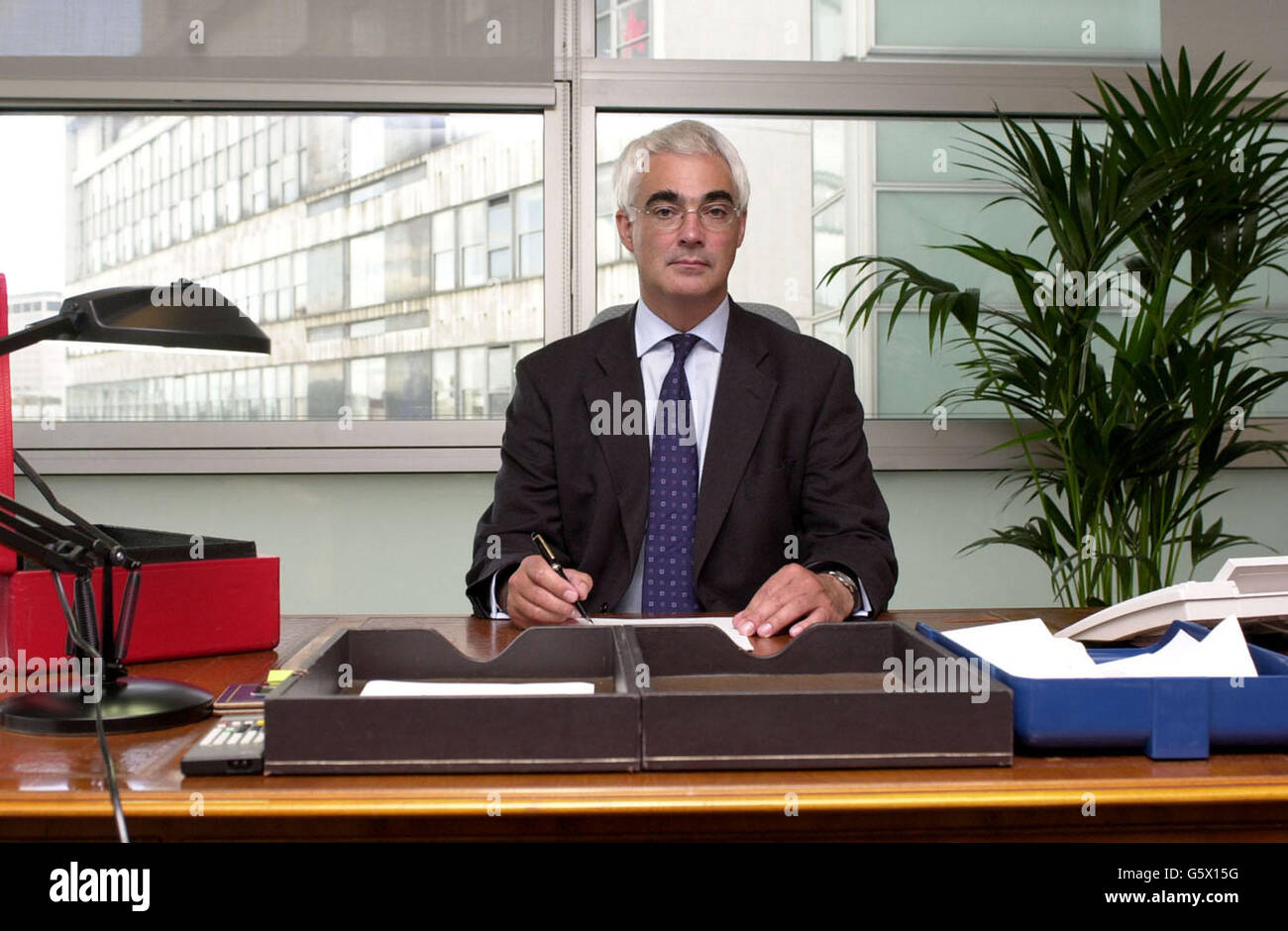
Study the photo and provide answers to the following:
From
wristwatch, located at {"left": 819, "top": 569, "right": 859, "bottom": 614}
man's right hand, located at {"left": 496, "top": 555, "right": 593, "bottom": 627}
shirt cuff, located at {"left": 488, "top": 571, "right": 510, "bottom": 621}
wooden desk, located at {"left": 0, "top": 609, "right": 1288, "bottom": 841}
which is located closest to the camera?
wooden desk, located at {"left": 0, "top": 609, "right": 1288, "bottom": 841}

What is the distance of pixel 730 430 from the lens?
2.05 meters

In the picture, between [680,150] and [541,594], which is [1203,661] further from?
[680,150]

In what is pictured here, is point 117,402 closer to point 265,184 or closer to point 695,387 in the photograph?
point 265,184

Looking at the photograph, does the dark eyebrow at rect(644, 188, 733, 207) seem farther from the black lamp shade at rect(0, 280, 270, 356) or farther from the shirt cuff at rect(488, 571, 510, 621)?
the black lamp shade at rect(0, 280, 270, 356)

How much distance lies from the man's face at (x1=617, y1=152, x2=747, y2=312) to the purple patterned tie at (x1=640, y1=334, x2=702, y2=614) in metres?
0.30

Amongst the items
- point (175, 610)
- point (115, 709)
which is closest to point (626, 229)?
point (175, 610)

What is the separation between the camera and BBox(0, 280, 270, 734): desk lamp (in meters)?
1.06

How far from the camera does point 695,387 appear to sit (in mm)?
2146

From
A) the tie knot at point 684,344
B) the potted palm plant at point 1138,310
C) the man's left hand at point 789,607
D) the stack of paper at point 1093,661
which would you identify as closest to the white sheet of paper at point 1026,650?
the stack of paper at point 1093,661

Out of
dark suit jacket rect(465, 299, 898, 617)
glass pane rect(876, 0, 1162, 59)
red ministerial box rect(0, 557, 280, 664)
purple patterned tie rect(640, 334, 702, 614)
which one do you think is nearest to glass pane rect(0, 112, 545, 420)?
glass pane rect(876, 0, 1162, 59)
